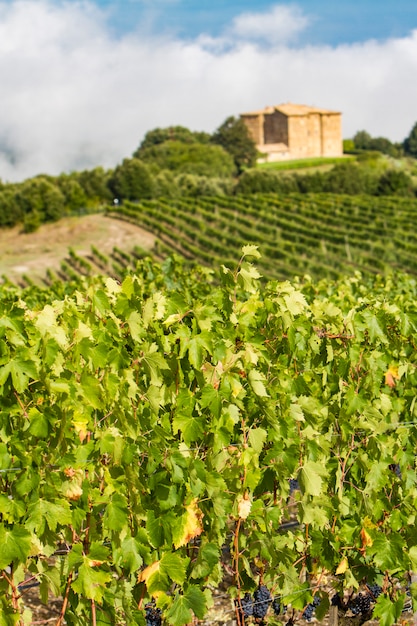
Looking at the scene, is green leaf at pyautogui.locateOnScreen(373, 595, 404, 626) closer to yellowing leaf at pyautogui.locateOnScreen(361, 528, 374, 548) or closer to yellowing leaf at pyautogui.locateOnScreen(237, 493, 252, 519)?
yellowing leaf at pyautogui.locateOnScreen(361, 528, 374, 548)

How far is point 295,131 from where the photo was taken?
96.4m

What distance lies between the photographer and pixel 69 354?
3662 millimetres

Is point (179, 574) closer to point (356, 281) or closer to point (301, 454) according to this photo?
point (301, 454)

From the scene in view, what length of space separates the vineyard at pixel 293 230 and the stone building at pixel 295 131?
41852 millimetres

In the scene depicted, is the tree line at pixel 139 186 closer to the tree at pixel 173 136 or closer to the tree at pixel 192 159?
the tree at pixel 192 159

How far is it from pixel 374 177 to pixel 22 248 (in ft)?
103

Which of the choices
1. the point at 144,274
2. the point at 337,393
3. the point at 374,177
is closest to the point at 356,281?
the point at 144,274

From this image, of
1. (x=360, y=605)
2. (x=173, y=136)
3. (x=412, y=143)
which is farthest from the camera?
(x=412, y=143)

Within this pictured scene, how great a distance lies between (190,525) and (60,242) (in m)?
43.1

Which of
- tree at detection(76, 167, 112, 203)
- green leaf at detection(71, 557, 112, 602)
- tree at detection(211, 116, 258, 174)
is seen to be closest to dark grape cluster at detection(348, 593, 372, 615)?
green leaf at detection(71, 557, 112, 602)

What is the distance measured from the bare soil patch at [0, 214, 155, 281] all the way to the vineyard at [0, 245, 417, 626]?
35.2 m

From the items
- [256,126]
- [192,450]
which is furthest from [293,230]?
[256,126]

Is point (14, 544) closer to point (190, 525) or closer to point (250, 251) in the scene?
point (190, 525)

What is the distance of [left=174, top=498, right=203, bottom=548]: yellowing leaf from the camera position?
3723mm
